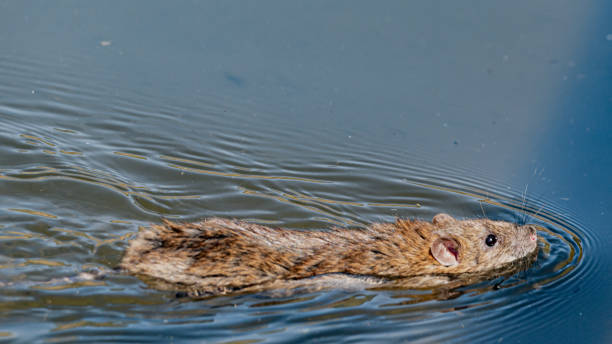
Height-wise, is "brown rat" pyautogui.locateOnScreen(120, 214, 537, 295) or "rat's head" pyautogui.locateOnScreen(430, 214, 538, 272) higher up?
"rat's head" pyautogui.locateOnScreen(430, 214, 538, 272)

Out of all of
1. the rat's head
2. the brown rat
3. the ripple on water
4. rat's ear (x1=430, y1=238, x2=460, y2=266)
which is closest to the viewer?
the ripple on water

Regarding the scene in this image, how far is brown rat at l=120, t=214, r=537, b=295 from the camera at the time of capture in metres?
5.79

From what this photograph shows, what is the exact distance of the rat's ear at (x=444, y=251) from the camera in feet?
21.4

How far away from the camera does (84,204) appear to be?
7.34 meters

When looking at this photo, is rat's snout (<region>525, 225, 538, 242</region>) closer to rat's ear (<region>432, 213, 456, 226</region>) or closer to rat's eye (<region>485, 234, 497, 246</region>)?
rat's eye (<region>485, 234, 497, 246</region>)

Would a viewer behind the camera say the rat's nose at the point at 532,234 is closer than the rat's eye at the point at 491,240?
No

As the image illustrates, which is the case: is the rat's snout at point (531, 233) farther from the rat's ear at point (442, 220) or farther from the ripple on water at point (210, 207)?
the rat's ear at point (442, 220)

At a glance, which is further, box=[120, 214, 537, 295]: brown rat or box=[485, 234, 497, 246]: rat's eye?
box=[485, 234, 497, 246]: rat's eye

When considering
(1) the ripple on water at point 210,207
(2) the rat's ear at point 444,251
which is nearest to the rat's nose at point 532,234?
(1) the ripple on water at point 210,207

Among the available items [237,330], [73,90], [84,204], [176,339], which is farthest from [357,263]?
[73,90]

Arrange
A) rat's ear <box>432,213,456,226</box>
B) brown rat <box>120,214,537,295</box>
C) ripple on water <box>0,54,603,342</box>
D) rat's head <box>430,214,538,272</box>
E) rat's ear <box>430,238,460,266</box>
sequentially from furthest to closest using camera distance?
rat's ear <box>432,213,456,226</box> < rat's head <box>430,214,538,272</box> < rat's ear <box>430,238,460,266</box> < brown rat <box>120,214,537,295</box> < ripple on water <box>0,54,603,342</box>

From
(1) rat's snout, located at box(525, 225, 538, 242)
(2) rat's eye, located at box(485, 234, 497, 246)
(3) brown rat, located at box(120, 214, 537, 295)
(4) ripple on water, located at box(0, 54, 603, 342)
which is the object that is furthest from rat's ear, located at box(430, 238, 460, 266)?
(1) rat's snout, located at box(525, 225, 538, 242)

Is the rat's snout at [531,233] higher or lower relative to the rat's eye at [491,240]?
higher

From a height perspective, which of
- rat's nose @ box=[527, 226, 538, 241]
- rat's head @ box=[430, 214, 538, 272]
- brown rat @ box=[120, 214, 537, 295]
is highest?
rat's nose @ box=[527, 226, 538, 241]
